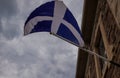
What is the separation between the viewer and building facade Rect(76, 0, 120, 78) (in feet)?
21.9

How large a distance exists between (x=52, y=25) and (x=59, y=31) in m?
0.21

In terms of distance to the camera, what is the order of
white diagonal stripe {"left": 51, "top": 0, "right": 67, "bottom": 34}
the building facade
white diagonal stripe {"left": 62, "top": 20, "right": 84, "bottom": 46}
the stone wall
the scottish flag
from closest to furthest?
white diagonal stripe {"left": 62, "top": 20, "right": 84, "bottom": 46}, the scottish flag, white diagonal stripe {"left": 51, "top": 0, "right": 67, "bottom": 34}, the stone wall, the building facade

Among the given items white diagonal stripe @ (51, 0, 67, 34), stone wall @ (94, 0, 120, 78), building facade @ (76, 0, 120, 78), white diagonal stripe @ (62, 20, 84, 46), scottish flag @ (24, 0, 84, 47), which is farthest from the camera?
building facade @ (76, 0, 120, 78)

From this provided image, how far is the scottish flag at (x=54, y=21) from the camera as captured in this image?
617cm

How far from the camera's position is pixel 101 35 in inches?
360

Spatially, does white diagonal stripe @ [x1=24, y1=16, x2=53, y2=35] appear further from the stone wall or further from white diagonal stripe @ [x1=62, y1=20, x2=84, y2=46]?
the stone wall

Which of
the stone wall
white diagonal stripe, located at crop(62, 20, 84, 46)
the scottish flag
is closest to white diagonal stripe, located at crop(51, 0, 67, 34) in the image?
the scottish flag

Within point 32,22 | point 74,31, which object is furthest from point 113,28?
point 32,22

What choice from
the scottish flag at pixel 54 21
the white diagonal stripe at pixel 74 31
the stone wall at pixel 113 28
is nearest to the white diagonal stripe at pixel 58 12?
the scottish flag at pixel 54 21

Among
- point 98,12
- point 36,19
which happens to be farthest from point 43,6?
point 98,12

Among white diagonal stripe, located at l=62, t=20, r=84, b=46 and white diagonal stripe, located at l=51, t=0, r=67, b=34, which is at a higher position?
white diagonal stripe, located at l=51, t=0, r=67, b=34

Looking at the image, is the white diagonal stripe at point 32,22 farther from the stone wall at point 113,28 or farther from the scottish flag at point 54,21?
the stone wall at point 113,28

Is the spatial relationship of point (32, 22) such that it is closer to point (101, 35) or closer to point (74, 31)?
point (74, 31)

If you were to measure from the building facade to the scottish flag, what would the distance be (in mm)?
1067
